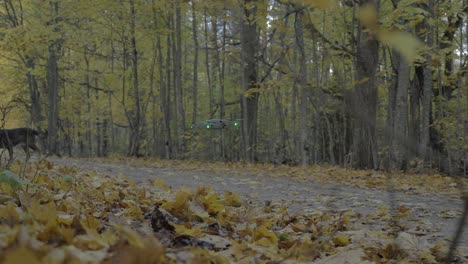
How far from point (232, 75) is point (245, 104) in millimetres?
11801

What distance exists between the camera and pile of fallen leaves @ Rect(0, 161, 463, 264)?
1.26 metres

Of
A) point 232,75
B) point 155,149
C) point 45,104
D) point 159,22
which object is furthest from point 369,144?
point 45,104

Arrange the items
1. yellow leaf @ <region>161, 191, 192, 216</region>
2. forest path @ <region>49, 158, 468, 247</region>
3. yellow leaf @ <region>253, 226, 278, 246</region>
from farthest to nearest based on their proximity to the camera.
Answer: forest path @ <region>49, 158, 468, 247</region> → yellow leaf @ <region>161, 191, 192, 216</region> → yellow leaf @ <region>253, 226, 278, 246</region>

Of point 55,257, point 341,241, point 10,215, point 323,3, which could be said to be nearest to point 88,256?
point 55,257

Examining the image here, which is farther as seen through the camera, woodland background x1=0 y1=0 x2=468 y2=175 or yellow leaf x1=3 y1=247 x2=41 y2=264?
woodland background x1=0 y1=0 x2=468 y2=175

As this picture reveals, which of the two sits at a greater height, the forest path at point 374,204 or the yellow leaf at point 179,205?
the yellow leaf at point 179,205

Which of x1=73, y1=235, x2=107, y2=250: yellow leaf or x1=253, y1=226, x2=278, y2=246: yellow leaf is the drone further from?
x1=73, y1=235, x2=107, y2=250: yellow leaf

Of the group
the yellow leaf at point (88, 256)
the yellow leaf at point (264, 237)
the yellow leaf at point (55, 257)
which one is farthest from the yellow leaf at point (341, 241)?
the yellow leaf at point (55, 257)

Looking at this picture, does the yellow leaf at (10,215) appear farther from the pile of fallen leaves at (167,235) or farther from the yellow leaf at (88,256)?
the yellow leaf at (88,256)

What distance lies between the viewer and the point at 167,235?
2240mm

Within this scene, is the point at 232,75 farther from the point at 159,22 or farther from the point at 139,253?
the point at 139,253

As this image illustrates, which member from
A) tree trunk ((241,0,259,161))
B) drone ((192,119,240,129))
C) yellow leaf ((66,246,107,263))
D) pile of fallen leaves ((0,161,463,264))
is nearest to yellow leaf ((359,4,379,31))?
pile of fallen leaves ((0,161,463,264))

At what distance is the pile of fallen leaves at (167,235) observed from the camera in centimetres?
126

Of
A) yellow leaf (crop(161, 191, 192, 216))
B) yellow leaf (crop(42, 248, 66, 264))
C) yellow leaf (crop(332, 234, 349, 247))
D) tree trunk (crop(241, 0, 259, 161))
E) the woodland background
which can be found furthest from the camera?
tree trunk (crop(241, 0, 259, 161))
